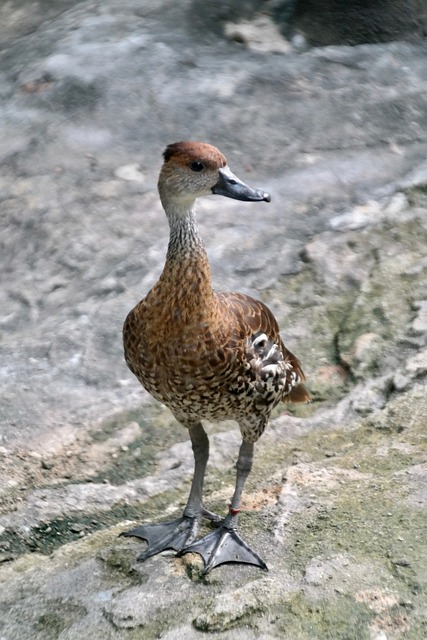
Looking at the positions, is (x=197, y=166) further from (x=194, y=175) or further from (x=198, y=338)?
(x=198, y=338)

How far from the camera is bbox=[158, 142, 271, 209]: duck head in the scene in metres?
3.66

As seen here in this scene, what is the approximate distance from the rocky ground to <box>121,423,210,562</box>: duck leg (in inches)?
2.8

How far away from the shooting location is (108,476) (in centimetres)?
451

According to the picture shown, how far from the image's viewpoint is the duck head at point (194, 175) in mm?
3656

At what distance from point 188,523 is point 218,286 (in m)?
1.83

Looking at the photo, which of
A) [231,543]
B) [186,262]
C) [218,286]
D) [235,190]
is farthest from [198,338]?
[218,286]

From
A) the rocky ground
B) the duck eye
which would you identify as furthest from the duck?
the rocky ground

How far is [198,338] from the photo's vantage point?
11.9 ft

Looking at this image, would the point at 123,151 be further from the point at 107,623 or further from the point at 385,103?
the point at 107,623

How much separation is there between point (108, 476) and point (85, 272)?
1.56 m

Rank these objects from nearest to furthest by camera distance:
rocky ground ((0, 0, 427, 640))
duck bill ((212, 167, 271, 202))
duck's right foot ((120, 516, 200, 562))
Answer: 1. rocky ground ((0, 0, 427, 640))
2. duck bill ((212, 167, 271, 202))
3. duck's right foot ((120, 516, 200, 562))

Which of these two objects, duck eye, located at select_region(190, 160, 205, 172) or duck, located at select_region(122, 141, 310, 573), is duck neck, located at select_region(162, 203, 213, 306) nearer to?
duck, located at select_region(122, 141, 310, 573)

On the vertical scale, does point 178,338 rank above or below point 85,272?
above

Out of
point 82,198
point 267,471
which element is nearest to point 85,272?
point 82,198
